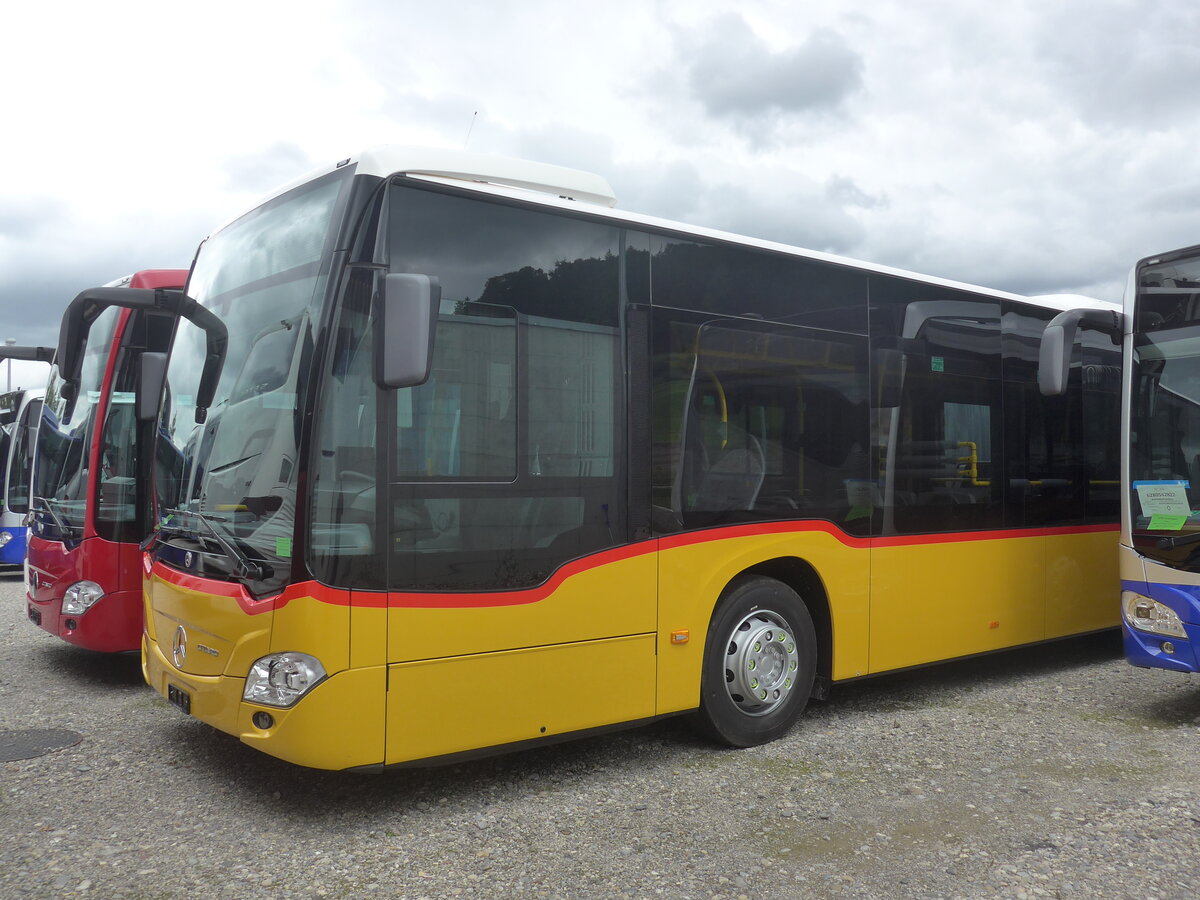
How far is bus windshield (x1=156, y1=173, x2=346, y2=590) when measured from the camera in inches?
175

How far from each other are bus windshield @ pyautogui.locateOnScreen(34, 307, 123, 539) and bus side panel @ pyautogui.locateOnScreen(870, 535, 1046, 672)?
5.23 metres

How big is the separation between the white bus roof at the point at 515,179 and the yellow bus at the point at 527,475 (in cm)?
2

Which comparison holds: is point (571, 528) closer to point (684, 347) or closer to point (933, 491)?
point (684, 347)

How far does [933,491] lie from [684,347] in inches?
92.7

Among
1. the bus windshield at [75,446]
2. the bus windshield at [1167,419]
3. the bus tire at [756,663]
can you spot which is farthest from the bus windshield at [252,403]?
the bus windshield at [1167,419]

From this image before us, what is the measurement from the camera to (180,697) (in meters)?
4.98

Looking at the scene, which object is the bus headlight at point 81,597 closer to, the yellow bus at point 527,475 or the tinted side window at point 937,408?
the yellow bus at point 527,475

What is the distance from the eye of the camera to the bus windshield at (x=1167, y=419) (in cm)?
654

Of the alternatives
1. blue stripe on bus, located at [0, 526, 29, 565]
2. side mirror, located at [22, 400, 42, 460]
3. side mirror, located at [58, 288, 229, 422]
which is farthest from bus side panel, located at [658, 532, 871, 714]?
blue stripe on bus, located at [0, 526, 29, 565]

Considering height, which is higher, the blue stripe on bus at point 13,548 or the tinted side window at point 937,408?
the tinted side window at point 937,408

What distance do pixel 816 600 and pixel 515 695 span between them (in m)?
2.26

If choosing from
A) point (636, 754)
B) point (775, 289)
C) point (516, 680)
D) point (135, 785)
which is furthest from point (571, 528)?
point (135, 785)

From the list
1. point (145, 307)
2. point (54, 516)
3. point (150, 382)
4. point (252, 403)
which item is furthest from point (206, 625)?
point (54, 516)

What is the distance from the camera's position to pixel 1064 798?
504cm
